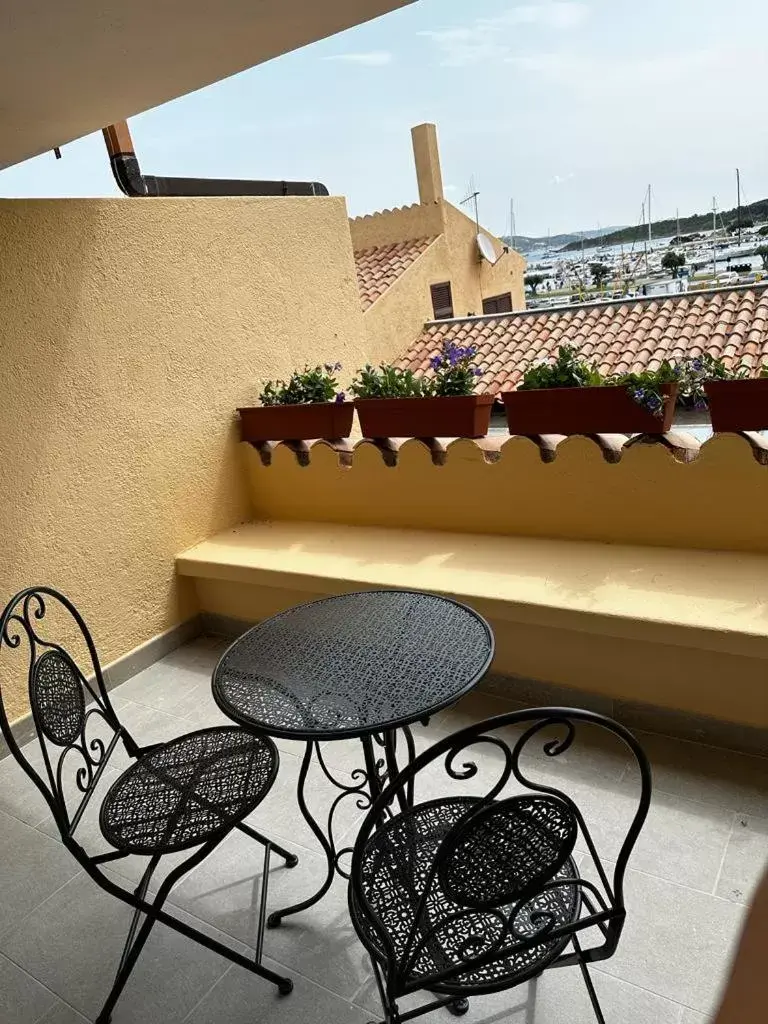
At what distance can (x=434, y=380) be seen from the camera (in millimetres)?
2975

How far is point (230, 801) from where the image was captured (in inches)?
61.3

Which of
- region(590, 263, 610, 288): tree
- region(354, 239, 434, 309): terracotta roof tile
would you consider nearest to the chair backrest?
region(354, 239, 434, 309): terracotta roof tile

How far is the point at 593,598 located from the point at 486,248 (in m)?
8.91

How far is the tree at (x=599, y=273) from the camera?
26.2ft

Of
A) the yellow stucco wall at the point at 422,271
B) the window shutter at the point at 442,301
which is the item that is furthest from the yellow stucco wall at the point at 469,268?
the window shutter at the point at 442,301

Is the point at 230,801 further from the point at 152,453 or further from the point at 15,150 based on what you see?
the point at 15,150

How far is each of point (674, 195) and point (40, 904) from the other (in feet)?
27.2

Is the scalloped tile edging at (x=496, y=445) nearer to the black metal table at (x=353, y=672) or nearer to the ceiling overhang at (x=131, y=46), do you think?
the black metal table at (x=353, y=672)

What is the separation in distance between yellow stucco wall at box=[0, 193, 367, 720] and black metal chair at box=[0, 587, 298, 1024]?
3.68 ft

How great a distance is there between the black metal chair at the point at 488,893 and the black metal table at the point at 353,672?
29 cm

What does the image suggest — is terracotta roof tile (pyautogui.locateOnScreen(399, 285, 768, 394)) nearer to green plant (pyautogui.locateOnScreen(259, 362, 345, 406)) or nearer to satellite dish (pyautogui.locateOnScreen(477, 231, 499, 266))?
green plant (pyautogui.locateOnScreen(259, 362, 345, 406))

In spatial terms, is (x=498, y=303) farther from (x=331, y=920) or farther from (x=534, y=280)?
(x=331, y=920)

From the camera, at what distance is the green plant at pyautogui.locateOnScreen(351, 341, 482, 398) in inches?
114

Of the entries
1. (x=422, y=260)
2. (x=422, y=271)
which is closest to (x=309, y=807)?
(x=422, y=271)
